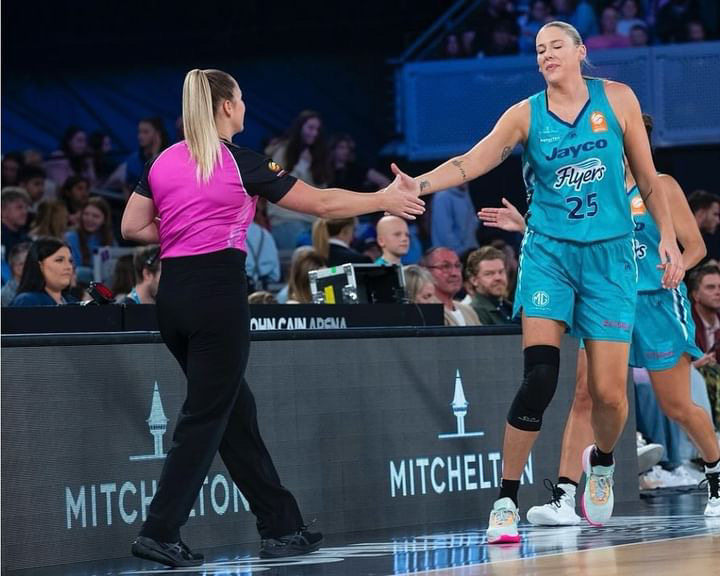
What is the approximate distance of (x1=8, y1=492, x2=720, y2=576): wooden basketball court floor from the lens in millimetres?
4309

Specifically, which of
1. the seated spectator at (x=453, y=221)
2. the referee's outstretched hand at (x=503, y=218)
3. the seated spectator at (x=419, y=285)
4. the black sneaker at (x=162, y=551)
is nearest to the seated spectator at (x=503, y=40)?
the seated spectator at (x=453, y=221)

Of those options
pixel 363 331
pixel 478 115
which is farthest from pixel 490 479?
pixel 478 115

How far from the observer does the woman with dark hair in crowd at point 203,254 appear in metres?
4.71

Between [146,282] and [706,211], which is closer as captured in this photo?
[146,282]

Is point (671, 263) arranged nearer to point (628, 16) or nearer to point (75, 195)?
point (75, 195)

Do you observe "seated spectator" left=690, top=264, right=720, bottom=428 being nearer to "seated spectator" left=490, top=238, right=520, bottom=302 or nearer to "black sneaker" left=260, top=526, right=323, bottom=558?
"seated spectator" left=490, top=238, right=520, bottom=302

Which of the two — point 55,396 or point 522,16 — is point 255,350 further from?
point 522,16

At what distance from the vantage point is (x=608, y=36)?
13.6m

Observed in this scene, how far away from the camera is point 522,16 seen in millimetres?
13836

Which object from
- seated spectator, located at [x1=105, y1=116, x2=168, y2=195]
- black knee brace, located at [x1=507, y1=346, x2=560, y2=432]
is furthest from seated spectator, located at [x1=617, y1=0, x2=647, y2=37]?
black knee brace, located at [x1=507, y1=346, x2=560, y2=432]

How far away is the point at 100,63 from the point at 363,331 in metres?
10.3

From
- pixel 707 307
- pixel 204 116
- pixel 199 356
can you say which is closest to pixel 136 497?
pixel 199 356

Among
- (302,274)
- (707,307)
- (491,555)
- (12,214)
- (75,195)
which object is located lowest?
(491,555)

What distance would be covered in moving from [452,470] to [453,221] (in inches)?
243
